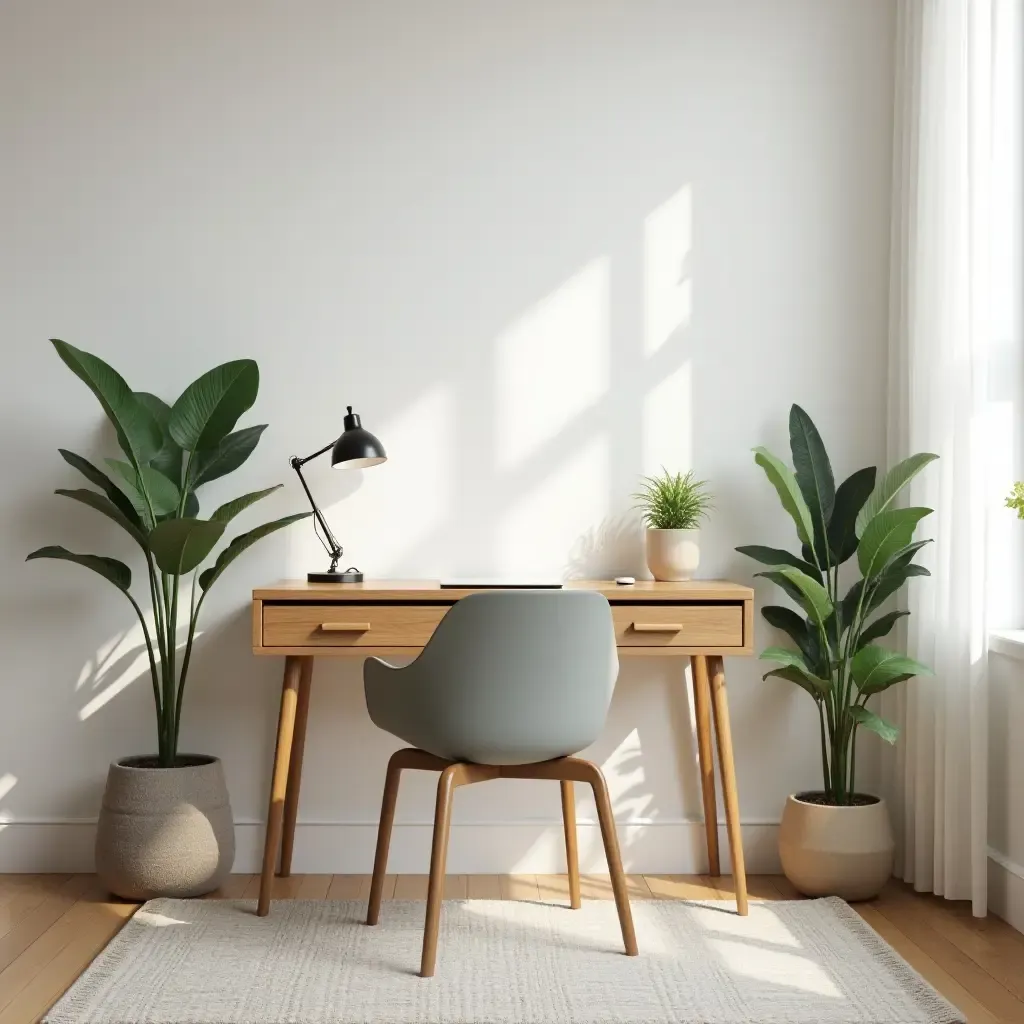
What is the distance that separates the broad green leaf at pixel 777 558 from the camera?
3.21 meters

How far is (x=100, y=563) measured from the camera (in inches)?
122

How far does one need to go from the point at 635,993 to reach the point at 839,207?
87.9 inches

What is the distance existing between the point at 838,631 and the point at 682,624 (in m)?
0.49

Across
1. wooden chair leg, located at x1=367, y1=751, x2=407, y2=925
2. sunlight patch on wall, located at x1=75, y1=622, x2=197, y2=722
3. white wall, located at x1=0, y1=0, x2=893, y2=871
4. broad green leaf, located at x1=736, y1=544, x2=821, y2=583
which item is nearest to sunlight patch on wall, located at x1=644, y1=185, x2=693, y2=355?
white wall, located at x1=0, y1=0, x2=893, y2=871

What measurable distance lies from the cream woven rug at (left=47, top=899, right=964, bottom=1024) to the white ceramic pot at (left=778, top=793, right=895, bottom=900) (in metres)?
0.07

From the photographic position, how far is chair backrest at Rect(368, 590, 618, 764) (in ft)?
8.11

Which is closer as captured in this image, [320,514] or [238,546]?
[238,546]

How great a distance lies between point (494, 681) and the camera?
2.48m

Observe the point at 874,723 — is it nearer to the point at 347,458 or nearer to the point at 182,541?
the point at 347,458

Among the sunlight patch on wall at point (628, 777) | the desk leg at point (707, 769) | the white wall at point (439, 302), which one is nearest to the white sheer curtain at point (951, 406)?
the white wall at point (439, 302)

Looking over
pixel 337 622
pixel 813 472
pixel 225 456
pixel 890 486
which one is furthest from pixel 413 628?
pixel 890 486

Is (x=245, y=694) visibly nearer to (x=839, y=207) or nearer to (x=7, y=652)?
(x=7, y=652)

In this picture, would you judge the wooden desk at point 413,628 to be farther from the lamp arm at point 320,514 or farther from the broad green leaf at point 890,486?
→ the broad green leaf at point 890,486

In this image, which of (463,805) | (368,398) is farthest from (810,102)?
(463,805)
